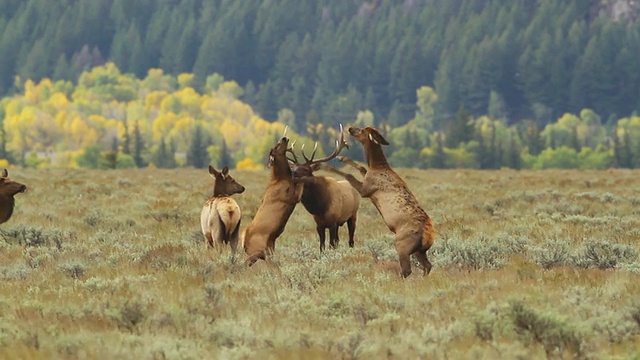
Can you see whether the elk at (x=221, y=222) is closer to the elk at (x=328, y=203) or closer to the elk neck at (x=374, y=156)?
the elk at (x=328, y=203)

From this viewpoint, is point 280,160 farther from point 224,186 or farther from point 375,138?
point 224,186

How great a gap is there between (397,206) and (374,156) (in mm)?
874

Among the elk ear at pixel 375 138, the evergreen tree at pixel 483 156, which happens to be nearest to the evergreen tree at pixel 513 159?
the evergreen tree at pixel 483 156

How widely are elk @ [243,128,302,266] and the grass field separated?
0.28m

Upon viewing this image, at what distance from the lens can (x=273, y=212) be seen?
1309 cm

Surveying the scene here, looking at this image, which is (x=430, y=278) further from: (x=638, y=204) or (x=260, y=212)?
(x=638, y=204)

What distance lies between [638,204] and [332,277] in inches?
595

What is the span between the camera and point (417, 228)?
11.6m

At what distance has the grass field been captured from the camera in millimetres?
8125

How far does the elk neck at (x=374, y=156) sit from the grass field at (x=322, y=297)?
3.59 ft

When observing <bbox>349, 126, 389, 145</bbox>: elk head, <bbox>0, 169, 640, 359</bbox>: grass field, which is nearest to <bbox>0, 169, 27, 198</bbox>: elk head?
<bbox>0, 169, 640, 359</bbox>: grass field

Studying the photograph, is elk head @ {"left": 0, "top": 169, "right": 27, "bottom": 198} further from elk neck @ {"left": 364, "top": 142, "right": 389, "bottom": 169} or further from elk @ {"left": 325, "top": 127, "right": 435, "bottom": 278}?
elk neck @ {"left": 364, "top": 142, "right": 389, "bottom": 169}

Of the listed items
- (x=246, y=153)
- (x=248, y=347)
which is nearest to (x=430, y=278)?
(x=248, y=347)

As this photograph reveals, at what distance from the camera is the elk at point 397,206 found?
11.6 meters
